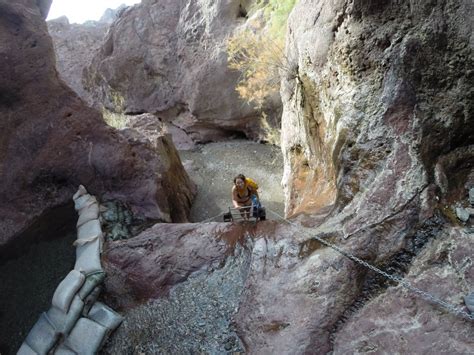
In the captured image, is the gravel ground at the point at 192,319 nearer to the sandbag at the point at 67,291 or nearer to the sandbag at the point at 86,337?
the sandbag at the point at 86,337

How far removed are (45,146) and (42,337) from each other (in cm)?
293

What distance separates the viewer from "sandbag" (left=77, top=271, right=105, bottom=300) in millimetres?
4340

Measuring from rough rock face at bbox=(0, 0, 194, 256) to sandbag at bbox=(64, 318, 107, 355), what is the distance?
2.03 m

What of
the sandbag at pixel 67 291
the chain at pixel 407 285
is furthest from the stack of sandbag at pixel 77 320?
the chain at pixel 407 285

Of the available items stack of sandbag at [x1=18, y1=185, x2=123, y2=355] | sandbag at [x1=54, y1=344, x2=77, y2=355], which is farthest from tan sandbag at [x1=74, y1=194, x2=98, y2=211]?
sandbag at [x1=54, y1=344, x2=77, y2=355]

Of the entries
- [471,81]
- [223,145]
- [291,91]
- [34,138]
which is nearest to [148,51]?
[223,145]

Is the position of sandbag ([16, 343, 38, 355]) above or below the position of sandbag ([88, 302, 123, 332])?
below

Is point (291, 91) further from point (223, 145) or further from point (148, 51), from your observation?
point (148, 51)

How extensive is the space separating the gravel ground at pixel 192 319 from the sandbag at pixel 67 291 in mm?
616

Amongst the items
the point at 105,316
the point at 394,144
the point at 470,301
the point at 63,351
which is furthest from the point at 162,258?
the point at 470,301

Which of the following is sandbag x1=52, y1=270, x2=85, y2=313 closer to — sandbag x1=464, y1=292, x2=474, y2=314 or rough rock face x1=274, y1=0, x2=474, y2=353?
rough rock face x1=274, y1=0, x2=474, y2=353

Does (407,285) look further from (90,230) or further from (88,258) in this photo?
(90,230)

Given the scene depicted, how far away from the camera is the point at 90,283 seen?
4398mm

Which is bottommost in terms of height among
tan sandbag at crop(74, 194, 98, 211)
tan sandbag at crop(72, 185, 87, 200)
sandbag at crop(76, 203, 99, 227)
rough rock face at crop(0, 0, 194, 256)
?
sandbag at crop(76, 203, 99, 227)
